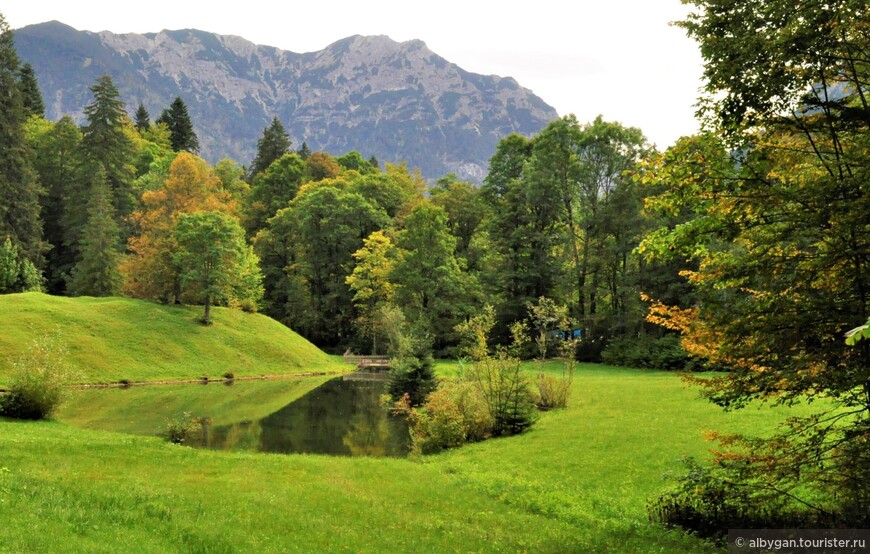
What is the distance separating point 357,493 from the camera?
13688mm

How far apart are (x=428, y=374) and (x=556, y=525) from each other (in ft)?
62.9

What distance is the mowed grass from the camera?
9250 millimetres

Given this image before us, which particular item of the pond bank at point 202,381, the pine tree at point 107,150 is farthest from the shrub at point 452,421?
the pine tree at point 107,150

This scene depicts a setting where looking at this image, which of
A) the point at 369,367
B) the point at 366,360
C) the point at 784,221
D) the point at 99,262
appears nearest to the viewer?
the point at 784,221

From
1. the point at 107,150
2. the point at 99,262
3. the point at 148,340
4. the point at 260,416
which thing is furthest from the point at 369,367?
the point at 107,150

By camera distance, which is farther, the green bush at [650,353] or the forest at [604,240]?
the green bush at [650,353]

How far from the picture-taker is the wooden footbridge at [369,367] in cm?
4972

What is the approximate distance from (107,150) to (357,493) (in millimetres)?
72513

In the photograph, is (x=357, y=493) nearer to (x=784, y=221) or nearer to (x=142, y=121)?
(x=784, y=221)

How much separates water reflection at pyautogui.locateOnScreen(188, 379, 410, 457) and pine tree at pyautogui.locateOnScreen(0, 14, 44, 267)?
43.4 m

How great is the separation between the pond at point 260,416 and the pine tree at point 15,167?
33.8 m

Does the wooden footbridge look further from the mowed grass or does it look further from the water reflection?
the mowed grass

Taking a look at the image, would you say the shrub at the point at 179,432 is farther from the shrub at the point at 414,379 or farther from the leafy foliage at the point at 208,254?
the leafy foliage at the point at 208,254

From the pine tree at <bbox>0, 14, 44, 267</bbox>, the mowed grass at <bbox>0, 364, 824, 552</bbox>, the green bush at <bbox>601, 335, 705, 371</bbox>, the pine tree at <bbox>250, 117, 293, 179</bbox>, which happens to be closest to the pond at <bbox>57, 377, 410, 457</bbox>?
the mowed grass at <bbox>0, 364, 824, 552</bbox>
